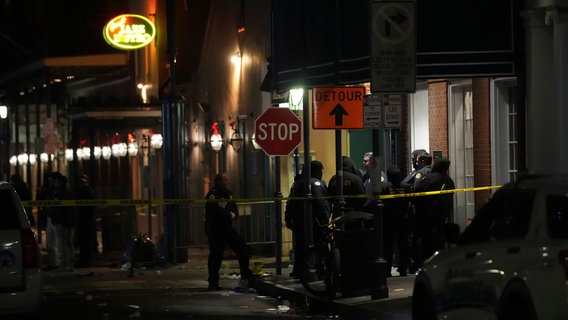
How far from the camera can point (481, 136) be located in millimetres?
22250

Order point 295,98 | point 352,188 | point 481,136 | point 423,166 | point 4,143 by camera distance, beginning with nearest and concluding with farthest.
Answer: point 352,188 < point 423,166 < point 481,136 < point 295,98 < point 4,143

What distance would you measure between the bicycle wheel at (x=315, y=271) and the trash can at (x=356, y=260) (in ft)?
1.47

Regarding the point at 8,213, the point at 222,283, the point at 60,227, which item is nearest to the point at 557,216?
the point at 8,213

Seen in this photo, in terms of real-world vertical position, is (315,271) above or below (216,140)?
below

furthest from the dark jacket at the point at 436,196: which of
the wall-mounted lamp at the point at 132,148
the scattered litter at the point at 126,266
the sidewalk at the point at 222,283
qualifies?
the wall-mounted lamp at the point at 132,148

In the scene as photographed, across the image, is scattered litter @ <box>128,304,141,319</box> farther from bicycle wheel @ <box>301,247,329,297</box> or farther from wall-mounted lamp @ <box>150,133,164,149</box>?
wall-mounted lamp @ <box>150,133,164,149</box>

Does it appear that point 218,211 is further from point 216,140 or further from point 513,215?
point 216,140

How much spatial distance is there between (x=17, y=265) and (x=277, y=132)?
299 inches

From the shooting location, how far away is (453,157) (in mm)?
23328

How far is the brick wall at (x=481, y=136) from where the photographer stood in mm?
22016

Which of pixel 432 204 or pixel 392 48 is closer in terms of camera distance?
pixel 392 48

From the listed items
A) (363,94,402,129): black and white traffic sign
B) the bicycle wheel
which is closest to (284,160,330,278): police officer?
(363,94,402,129): black and white traffic sign

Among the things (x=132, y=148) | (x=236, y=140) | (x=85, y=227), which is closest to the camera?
(x=85, y=227)

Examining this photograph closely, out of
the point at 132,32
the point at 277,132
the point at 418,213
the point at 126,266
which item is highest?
the point at 132,32
